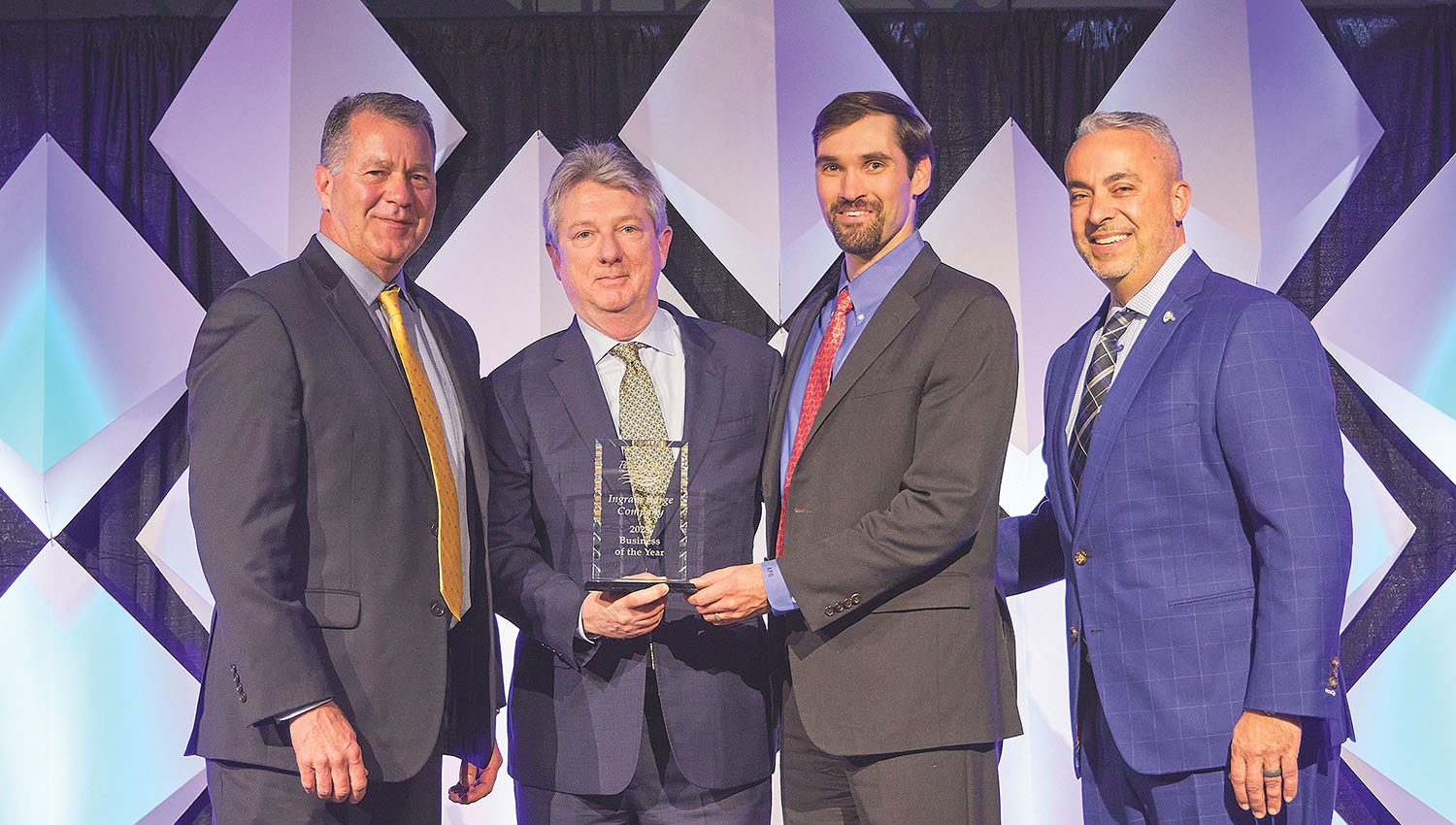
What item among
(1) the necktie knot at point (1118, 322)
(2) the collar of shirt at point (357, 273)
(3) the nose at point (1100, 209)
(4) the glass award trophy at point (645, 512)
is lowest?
(4) the glass award trophy at point (645, 512)

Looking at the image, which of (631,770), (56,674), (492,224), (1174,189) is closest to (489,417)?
(631,770)

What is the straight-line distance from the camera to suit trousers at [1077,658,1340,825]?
7.42 ft

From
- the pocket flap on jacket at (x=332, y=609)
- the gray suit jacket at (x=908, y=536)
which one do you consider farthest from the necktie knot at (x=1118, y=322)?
the pocket flap on jacket at (x=332, y=609)

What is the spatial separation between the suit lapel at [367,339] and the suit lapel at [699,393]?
525 millimetres

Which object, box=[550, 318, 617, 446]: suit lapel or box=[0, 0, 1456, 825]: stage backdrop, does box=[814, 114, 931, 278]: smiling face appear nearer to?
box=[550, 318, 617, 446]: suit lapel

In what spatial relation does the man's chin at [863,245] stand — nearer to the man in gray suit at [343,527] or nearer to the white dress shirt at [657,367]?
the white dress shirt at [657,367]

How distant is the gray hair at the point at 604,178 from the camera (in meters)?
2.72

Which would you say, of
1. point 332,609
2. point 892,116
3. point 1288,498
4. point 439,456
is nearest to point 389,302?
point 439,456

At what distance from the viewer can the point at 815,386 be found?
98.4 inches

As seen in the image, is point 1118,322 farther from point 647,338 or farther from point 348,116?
point 348,116

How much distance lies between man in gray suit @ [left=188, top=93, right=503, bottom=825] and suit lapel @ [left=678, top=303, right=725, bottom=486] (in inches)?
16.4

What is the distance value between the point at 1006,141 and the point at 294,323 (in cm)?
284

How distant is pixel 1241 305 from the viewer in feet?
7.73

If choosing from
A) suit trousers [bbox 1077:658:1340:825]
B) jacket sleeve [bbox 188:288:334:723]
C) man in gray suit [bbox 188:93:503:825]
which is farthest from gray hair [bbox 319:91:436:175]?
suit trousers [bbox 1077:658:1340:825]
